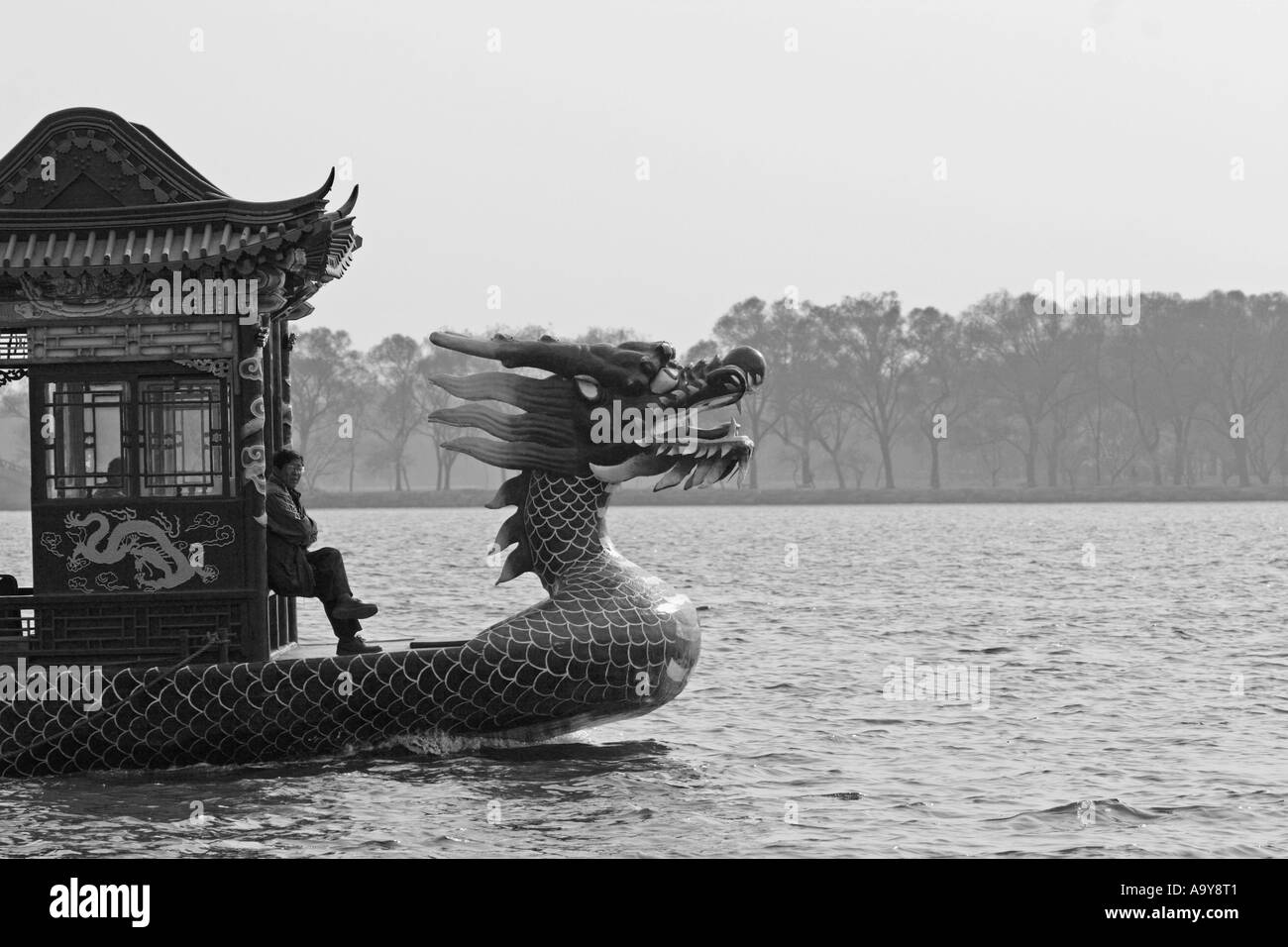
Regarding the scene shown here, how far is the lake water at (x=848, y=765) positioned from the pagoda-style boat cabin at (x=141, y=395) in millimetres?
1111

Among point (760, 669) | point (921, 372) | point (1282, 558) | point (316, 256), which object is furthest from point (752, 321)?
point (316, 256)

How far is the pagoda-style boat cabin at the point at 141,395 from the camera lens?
1201 cm

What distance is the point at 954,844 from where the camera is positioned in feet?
35.0

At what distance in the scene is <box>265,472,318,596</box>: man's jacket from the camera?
1239 cm

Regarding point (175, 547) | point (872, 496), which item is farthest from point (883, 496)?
point (175, 547)

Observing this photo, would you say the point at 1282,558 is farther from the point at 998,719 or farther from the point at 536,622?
the point at 536,622

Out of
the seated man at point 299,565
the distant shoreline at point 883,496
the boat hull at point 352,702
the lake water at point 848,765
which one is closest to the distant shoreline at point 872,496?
the distant shoreline at point 883,496

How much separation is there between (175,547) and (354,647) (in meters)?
1.48

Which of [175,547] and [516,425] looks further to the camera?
[516,425]

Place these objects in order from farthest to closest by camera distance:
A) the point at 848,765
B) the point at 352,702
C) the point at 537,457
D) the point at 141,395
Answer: the point at 848,765
the point at 537,457
the point at 141,395
the point at 352,702

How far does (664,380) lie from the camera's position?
504 inches

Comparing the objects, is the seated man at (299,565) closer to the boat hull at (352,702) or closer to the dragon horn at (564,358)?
the boat hull at (352,702)

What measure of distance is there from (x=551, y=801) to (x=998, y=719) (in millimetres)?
6139

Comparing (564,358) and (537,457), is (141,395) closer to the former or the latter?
(537,457)
